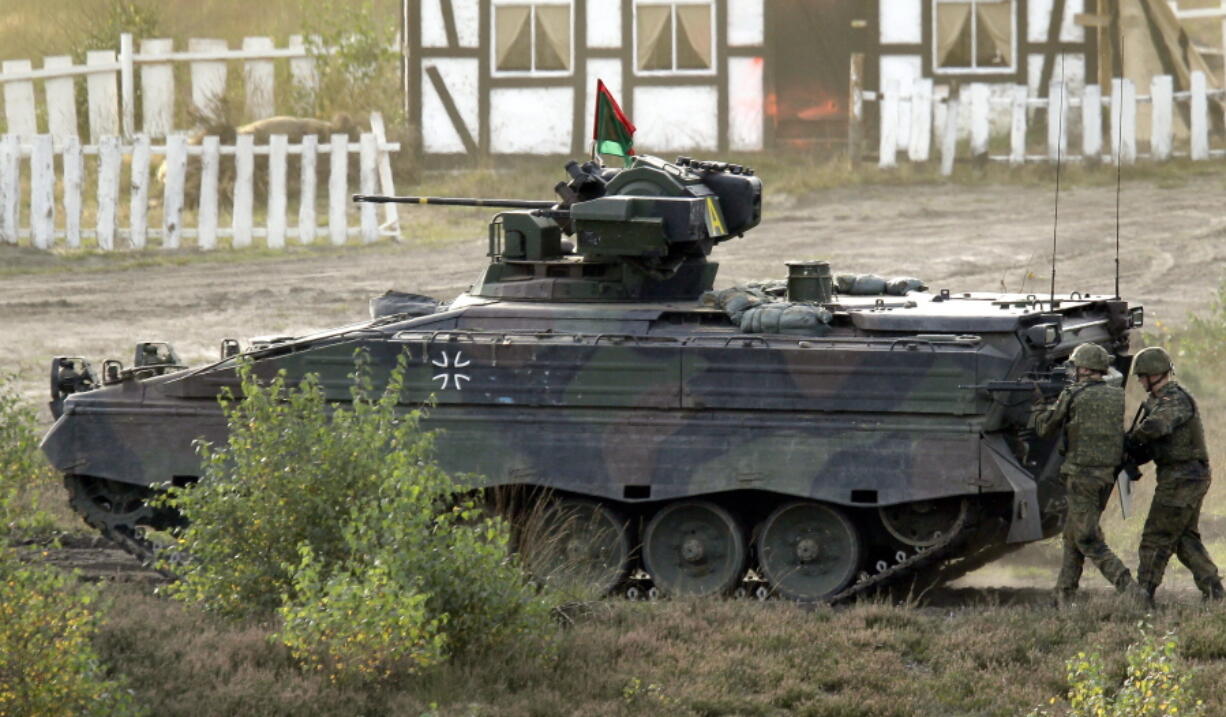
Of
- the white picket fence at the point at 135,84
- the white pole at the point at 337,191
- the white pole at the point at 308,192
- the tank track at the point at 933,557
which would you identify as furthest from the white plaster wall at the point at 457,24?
the tank track at the point at 933,557

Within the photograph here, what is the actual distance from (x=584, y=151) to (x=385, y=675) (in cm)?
2011

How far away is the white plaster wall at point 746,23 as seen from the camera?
29.1m

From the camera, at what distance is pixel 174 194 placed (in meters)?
24.6

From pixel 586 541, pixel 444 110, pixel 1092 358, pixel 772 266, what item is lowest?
pixel 586 541

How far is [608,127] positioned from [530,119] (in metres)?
15.7

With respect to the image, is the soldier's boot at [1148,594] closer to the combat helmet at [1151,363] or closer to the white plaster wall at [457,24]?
the combat helmet at [1151,363]

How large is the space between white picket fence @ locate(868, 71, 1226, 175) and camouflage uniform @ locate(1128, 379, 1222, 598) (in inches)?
603

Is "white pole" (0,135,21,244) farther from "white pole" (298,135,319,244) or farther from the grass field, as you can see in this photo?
the grass field

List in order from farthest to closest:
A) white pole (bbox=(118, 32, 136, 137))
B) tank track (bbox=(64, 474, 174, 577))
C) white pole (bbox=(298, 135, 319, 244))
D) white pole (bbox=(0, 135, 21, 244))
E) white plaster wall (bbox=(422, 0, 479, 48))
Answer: white pole (bbox=(118, 32, 136, 137)) < white plaster wall (bbox=(422, 0, 479, 48)) < white pole (bbox=(298, 135, 319, 244)) < white pole (bbox=(0, 135, 21, 244)) < tank track (bbox=(64, 474, 174, 577))

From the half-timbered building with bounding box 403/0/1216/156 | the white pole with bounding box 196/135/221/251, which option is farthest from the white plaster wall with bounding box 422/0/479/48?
the white pole with bounding box 196/135/221/251

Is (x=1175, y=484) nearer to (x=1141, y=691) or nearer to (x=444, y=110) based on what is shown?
(x=1141, y=691)

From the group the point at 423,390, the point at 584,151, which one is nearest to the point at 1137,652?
the point at 423,390

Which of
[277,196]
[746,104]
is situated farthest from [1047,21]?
[277,196]

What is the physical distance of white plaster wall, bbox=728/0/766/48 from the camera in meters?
29.1
